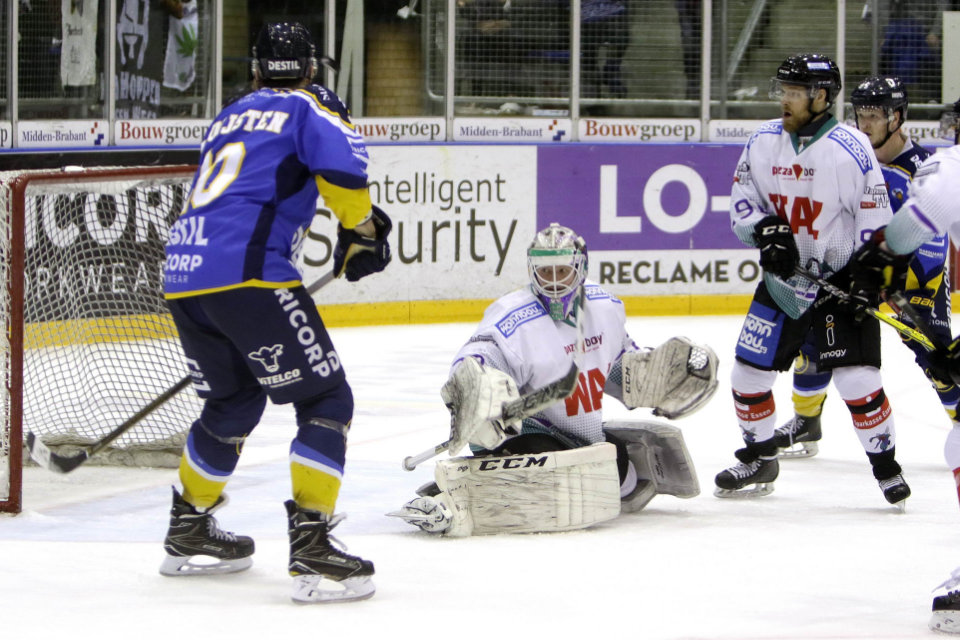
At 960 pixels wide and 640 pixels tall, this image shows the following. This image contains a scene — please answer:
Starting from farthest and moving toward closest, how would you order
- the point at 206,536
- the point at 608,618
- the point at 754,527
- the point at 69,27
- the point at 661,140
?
the point at 661,140
the point at 69,27
the point at 754,527
the point at 206,536
the point at 608,618

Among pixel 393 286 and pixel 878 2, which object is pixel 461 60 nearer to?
pixel 393 286

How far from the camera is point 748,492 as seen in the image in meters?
4.62

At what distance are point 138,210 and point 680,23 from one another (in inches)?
201

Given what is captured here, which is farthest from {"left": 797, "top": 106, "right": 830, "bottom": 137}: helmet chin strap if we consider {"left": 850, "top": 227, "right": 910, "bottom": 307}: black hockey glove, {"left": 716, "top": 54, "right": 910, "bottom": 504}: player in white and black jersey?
{"left": 850, "top": 227, "right": 910, "bottom": 307}: black hockey glove

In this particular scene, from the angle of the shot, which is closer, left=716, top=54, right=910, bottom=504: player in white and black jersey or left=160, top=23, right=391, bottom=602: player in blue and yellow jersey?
left=160, top=23, right=391, bottom=602: player in blue and yellow jersey

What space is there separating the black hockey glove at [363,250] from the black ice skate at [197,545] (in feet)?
2.20

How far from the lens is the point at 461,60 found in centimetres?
899

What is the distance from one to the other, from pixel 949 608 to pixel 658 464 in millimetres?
1310

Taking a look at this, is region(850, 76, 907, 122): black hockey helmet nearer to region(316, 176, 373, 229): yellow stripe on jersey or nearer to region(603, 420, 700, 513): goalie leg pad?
region(603, 420, 700, 513): goalie leg pad

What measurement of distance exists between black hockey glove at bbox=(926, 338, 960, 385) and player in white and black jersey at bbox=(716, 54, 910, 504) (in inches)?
44.6

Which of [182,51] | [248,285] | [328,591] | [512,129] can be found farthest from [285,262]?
[512,129]

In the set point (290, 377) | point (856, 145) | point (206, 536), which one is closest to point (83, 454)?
point (206, 536)

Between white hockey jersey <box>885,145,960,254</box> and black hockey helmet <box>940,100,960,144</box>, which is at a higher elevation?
black hockey helmet <box>940,100,960,144</box>

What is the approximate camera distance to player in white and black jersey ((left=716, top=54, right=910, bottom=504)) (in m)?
4.37
